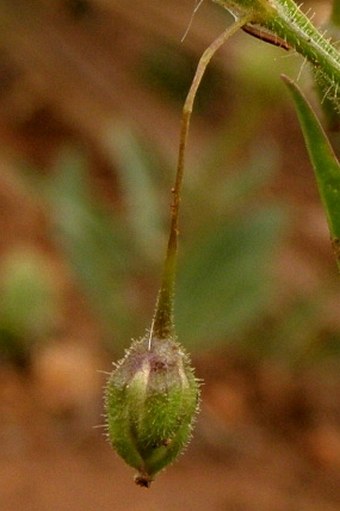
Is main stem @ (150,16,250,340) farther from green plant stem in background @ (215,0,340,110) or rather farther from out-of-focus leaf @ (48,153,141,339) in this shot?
out-of-focus leaf @ (48,153,141,339)

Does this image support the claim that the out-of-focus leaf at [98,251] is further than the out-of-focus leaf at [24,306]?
No

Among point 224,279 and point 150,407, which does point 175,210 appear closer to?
point 150,407

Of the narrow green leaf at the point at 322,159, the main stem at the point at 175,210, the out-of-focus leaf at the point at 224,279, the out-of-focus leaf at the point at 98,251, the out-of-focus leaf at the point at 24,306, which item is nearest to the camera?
the main stem at the point at 175,210

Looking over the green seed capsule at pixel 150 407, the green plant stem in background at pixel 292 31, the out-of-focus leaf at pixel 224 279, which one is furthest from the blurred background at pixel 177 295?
the green seed capsule at pixel 150 407

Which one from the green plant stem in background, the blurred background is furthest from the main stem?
the blurred background

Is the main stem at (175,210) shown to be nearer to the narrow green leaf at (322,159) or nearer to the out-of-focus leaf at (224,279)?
the narrow green leaf at (322,159)

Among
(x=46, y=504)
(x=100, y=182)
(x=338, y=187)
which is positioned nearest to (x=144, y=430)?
(x=338, y=187)
